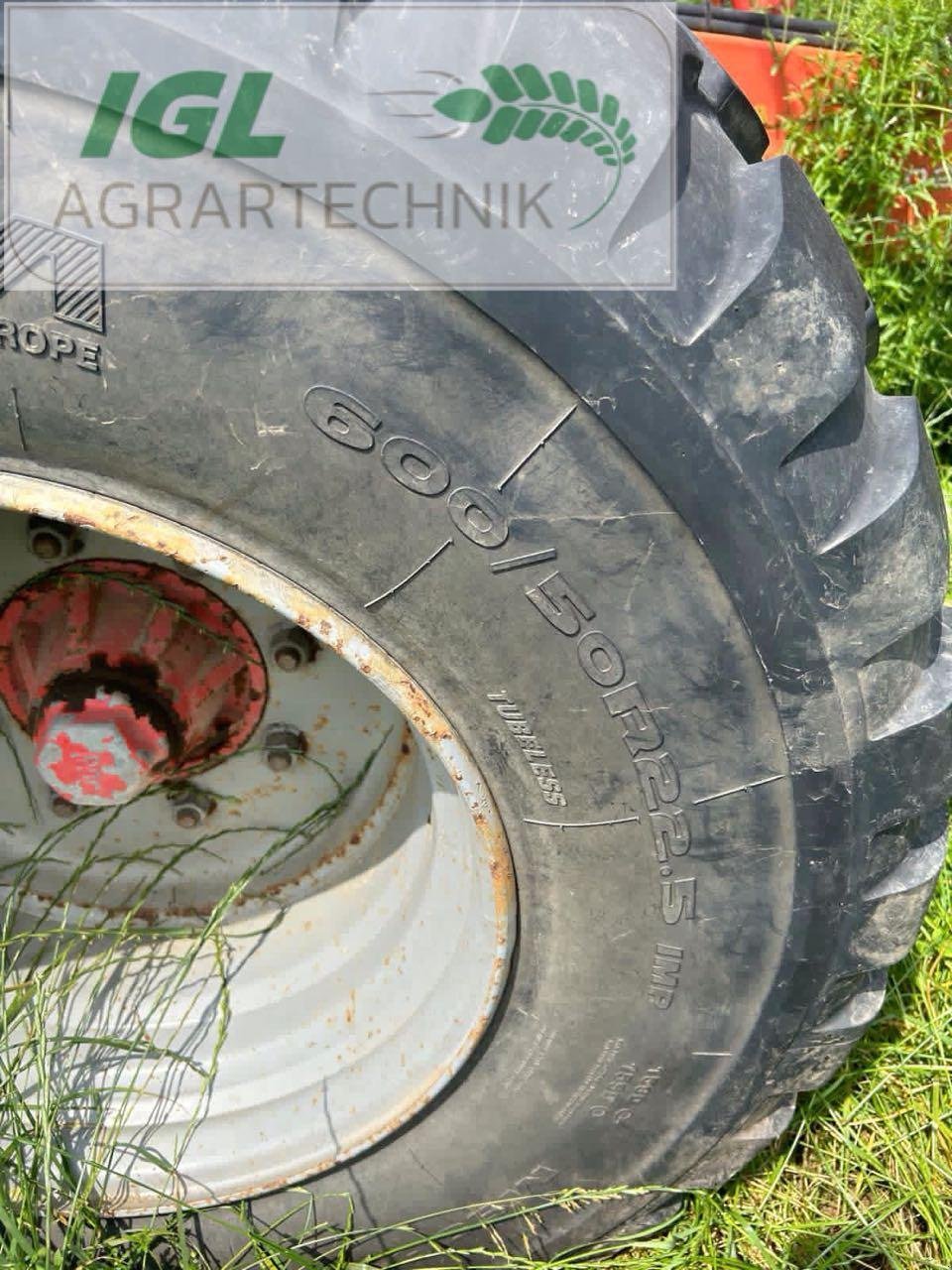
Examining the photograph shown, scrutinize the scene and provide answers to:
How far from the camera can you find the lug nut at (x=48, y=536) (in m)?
1.52

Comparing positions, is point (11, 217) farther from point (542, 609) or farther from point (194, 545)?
point (542, 609)

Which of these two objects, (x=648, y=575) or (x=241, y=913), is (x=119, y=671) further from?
(x=648, y=575)

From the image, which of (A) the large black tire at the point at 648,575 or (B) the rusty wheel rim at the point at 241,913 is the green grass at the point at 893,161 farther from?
(B) the rusty wheel rim at the point at 241,913

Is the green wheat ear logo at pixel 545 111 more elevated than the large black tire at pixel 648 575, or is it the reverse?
the green wheat ear logo at pixel 545 111

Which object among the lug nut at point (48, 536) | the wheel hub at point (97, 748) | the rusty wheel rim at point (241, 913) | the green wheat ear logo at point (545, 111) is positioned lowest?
the rusty wheel rim at point (241, 913)

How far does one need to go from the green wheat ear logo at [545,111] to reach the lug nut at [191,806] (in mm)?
1025

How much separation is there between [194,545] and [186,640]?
514 mm

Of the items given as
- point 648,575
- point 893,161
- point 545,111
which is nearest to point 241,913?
point 648,575

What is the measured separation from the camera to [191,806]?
175 centimetres

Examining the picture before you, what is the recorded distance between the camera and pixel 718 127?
3.81ft

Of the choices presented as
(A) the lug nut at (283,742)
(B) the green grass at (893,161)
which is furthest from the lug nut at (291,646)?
(B) the green grass at (893,161)

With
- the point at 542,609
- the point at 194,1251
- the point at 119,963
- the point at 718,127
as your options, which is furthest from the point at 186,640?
the point at 718,127

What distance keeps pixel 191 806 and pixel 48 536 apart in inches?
17.0

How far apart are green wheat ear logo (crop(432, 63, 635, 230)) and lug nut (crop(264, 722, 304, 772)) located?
2.88ft
